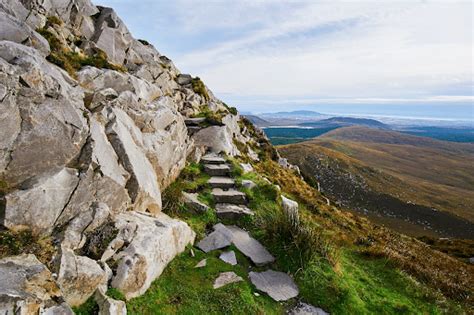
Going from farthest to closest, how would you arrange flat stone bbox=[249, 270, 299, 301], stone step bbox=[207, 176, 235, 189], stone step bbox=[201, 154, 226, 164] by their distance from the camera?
stone step bbox=[201, 154, 226, 164] < stone step bbox=[207, 176, 235, 189] < flat stone bbox=[249, 270, 299, 301]

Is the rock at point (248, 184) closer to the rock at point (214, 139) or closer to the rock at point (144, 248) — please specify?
the rock at point (214, 139)

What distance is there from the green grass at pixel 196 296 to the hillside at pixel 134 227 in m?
0.05

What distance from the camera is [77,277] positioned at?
7832 millimetres

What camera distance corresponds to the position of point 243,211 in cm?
1603

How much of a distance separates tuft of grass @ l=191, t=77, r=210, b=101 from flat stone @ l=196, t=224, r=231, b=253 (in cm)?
2405

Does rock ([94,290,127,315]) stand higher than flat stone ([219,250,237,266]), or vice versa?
rock ([94,290,127,315])

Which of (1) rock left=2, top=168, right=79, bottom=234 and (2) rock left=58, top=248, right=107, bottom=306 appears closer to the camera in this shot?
(2) rock left=58, top=248, right=107, bottom=306

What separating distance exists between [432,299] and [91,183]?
14.5m

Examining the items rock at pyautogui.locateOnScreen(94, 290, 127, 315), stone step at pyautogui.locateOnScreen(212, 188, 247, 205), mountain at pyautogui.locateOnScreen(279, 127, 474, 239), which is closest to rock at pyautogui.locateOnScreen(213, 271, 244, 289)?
rock at pyautogui.locateOnScreen(94, 290, 127, 315)

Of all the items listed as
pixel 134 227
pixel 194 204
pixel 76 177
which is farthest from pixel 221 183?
pixel 76 177

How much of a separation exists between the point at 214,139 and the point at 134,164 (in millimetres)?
12408

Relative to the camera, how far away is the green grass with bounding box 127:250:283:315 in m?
9.24

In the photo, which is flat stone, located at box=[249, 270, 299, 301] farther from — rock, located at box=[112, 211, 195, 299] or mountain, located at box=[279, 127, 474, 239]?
mountain, located at box=[279, 127, 474, 239]

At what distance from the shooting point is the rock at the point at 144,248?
29.7 feet
